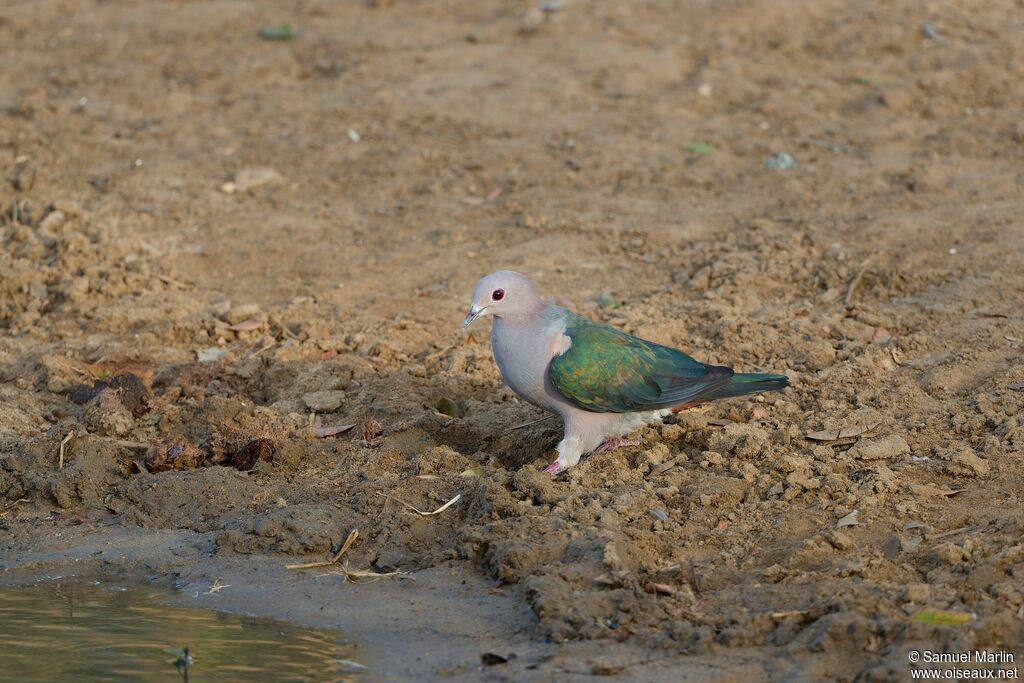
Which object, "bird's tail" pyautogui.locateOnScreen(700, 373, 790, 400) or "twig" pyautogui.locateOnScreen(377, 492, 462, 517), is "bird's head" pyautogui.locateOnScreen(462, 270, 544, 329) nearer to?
"twig" pyautogui.locateOnScreen(377, 492, 462, 517)

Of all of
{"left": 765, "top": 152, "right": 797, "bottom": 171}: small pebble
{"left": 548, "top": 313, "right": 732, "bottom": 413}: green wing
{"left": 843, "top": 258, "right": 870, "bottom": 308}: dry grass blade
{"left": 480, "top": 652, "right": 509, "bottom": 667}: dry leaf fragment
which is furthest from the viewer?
{"left": 765, "top": 152, "right": 797, "bottom": 171}: small pebble

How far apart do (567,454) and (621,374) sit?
0.42 metres

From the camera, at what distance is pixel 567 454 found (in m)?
5.64

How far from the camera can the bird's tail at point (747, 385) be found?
221 inches

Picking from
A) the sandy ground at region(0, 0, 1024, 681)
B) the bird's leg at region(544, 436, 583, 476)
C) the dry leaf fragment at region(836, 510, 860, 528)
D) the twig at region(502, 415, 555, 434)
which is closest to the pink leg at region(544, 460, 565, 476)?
the bird's leg at region(544, 436, 583, 476)

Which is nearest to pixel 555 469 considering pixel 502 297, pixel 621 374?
pixel 621 374

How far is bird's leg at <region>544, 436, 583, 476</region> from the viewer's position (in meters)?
5.61

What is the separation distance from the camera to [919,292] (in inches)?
279

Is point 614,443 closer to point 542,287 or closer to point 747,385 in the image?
point 747,385

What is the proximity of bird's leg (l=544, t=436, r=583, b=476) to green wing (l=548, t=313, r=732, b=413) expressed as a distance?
0.17 metres

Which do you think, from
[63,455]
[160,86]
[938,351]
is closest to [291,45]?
[160,86]

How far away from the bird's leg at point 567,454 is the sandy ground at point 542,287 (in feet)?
0.40

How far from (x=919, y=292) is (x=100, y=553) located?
445 centimetres

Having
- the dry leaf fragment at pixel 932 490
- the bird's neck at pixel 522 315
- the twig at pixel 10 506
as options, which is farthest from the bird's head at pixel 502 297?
the twig at pixel 10 506
